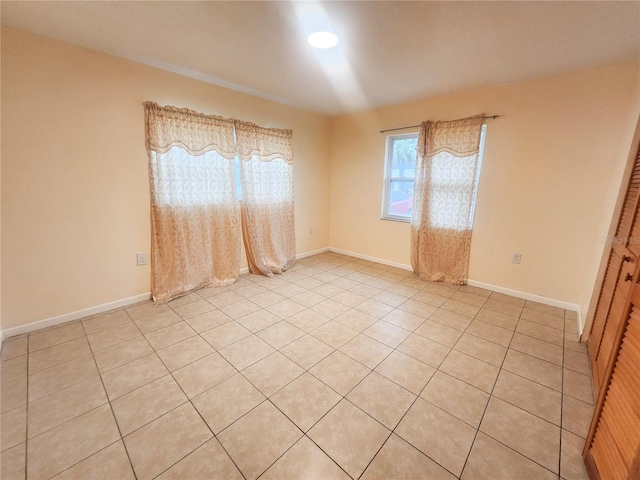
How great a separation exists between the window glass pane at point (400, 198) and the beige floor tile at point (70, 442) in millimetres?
3525

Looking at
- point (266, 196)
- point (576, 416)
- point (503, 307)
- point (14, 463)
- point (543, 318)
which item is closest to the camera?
point (14, 463)

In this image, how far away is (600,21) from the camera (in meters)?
1.63

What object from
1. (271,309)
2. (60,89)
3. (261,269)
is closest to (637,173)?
(271,309)

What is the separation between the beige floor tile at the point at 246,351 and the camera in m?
1.85

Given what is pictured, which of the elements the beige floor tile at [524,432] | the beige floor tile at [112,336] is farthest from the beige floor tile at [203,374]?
the beige floor tile at [524,432]

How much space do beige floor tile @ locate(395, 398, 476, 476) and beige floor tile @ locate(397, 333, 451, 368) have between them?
426mm

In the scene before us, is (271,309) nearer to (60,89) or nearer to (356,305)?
(356,305)

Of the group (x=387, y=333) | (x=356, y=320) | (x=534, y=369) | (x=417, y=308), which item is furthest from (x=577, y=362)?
(x=356, y=320)

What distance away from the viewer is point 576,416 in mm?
1444

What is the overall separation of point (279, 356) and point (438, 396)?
1050 mm

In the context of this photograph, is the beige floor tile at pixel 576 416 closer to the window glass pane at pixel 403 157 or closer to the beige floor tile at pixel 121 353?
the beige floor tile at pixel 121 353

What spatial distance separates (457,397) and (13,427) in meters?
2.35

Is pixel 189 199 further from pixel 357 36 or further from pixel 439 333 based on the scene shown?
pixel 439 333

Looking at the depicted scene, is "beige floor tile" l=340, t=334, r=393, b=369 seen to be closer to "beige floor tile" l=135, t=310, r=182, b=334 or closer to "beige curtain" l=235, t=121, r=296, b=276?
"beige floor tile" l=135, t=310, r=182, b=334
